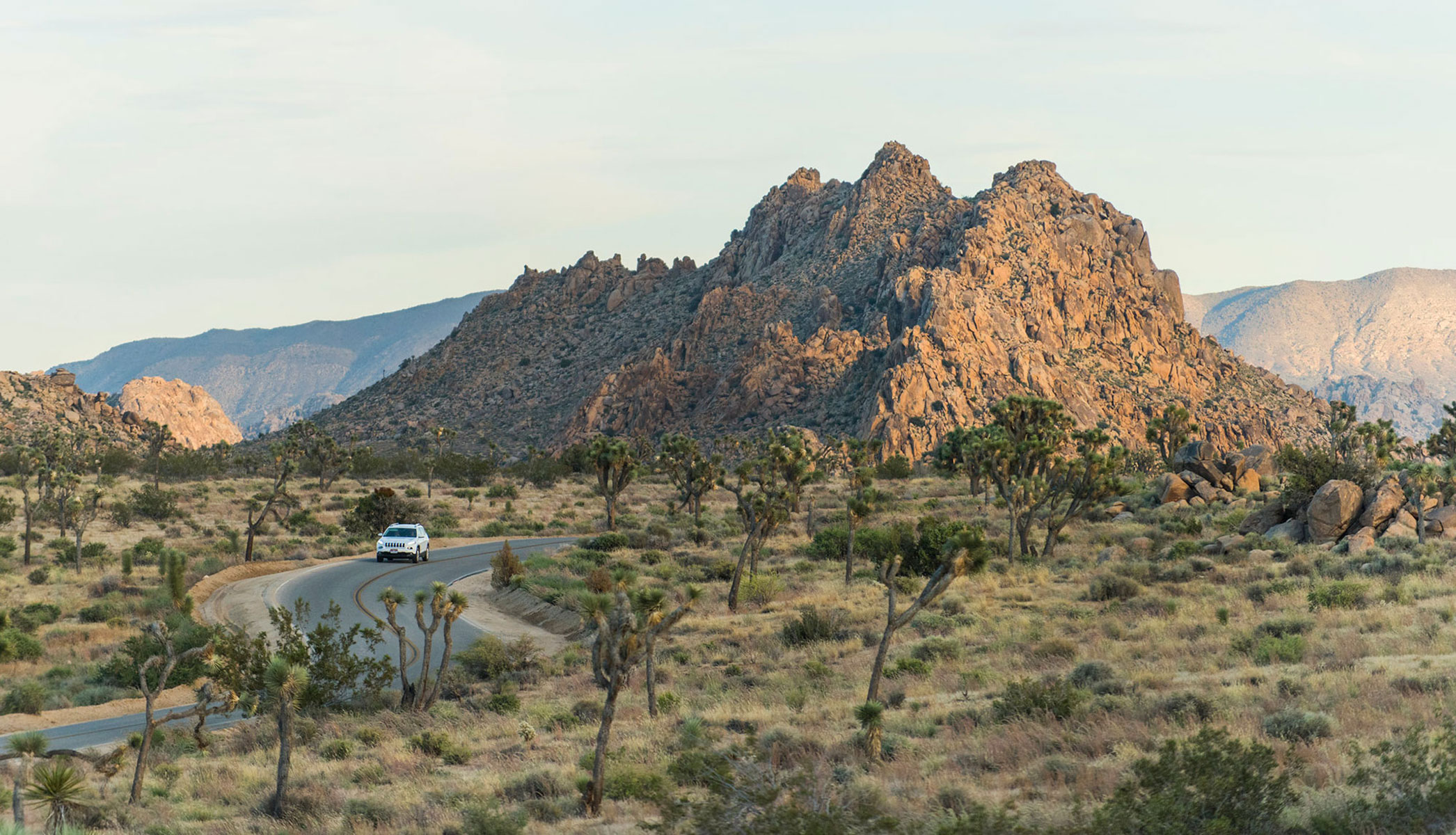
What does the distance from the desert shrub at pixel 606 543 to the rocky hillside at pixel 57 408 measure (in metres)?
70.5

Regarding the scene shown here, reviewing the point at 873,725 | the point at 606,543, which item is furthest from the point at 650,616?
the point at 606,543

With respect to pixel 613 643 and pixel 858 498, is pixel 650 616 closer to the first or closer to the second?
pixel 613 643

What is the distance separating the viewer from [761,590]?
31.5 metres

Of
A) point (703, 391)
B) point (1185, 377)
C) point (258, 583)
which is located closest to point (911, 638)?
point (258, 583)

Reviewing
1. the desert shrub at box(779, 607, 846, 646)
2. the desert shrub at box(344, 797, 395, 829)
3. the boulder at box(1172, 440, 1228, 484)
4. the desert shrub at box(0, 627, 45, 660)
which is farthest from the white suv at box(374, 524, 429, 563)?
the boulder at box(1172, 440, 1228, 484)

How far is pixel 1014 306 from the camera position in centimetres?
12294

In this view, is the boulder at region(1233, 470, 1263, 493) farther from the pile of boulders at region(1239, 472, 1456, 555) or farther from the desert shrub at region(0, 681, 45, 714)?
the desert shrub at region(0, 681, 45, 714)

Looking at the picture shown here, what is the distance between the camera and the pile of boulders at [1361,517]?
1209 inches

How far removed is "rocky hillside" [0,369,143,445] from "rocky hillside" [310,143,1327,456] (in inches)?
1060

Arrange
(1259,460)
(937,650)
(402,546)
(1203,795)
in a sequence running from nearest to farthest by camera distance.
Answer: (1203,795) → (937,650) → (402,546) → (1259,460)

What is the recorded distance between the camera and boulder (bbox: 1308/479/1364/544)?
31984 millimetres

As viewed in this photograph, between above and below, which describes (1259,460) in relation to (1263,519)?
above

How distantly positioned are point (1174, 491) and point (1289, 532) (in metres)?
13.8

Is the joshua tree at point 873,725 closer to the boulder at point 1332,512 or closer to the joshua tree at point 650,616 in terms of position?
the joshua tree at point 650,616
